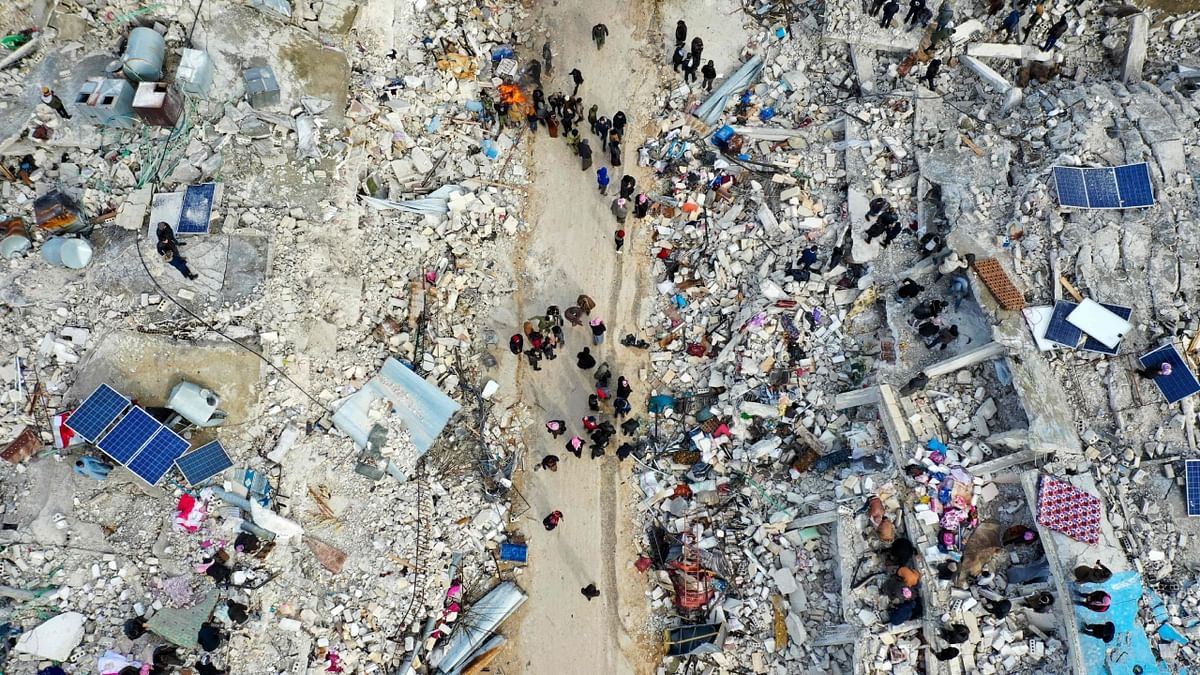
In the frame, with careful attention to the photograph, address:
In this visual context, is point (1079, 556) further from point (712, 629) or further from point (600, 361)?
point (600, 361)

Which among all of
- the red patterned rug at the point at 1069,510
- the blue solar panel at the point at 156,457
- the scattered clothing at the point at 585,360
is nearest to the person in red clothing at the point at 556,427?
the scattered clothing at the point at 585,360

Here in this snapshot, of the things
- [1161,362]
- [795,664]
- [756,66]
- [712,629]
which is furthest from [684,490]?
[756,66]

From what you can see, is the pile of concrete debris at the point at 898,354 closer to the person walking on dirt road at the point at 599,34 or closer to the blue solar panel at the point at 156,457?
the person walking on dirt road at the point at 599,34

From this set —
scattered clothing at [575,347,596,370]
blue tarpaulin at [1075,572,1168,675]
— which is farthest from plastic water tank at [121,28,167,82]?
blue tarpaulin at [1075,572,1168,675]

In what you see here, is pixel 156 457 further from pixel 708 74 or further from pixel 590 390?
pixel 708 74

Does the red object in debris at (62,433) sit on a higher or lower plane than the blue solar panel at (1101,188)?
lower

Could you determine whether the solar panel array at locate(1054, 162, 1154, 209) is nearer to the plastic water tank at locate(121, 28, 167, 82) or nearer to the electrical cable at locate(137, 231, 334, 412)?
the electrical cable at locate(137, 231, 334, 412)

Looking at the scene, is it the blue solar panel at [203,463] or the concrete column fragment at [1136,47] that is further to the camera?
the concrete column fragment at [1136,47]
